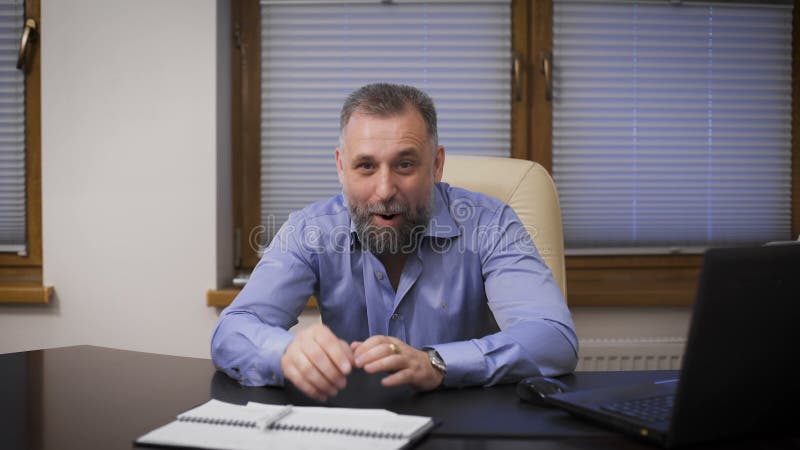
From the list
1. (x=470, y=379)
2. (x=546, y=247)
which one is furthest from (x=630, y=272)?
(x=470, y=379)

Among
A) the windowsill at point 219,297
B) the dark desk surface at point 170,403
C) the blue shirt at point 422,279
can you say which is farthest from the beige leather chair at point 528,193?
the windowsill at point 219,297

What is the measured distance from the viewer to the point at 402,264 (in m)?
1.62

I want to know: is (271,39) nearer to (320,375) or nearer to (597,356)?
(597,356)

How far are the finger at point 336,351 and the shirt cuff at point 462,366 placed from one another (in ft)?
0.54

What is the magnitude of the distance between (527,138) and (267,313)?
1.56m

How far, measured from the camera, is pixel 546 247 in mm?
1730

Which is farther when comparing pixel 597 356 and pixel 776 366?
pixel 597 356

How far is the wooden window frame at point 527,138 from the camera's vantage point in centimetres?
263

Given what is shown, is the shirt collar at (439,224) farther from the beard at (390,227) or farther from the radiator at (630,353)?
the radiator at (630,353)

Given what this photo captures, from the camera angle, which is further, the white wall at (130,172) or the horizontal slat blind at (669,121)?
the horizontal slat blind at (669,121)

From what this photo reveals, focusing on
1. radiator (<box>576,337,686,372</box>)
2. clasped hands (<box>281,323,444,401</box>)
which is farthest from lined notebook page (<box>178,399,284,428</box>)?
radiator (<box>576,337,686,372</box>)

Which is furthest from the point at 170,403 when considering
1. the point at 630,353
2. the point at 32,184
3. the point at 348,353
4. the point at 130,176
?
the point at 32,184

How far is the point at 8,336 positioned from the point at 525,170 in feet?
6.61

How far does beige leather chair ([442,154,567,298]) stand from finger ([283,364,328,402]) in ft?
2.90
